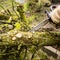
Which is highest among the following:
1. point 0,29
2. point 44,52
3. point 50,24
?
point 50,24

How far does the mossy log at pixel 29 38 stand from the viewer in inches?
125

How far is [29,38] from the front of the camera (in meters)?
3.31

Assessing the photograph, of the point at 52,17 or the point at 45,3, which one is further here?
the point at 45,3

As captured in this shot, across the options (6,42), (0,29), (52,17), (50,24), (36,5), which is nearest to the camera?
(6,42)

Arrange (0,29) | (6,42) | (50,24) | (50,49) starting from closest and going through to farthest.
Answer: (6,42), (50,24), (0,29), (50,49)

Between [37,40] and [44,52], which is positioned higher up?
[37,40]

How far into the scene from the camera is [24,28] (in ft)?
Result: 13.9

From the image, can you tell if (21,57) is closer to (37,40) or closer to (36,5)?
(37,40)

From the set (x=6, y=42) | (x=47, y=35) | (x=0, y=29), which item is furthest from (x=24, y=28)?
(x=6, y=42)

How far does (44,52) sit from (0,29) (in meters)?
Result: 1.60

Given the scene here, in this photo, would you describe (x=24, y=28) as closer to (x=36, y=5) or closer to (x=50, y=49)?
(x=50, y=49)

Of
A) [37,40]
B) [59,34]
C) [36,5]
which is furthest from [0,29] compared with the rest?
[36,5]

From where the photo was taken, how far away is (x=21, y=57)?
3.79m

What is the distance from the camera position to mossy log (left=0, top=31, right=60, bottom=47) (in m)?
3.18
